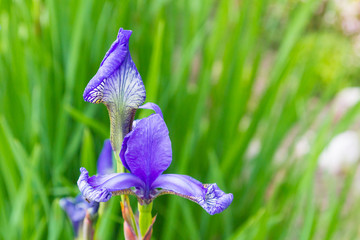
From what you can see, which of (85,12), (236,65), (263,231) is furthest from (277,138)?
(85,12)

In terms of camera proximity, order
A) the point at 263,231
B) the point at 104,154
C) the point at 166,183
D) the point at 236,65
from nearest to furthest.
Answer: the point at 166,183
the point at 104,154
the point at 263,231
the point at 236,65

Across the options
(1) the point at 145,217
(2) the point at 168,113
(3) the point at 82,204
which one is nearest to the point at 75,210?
(3) the point at 82,204

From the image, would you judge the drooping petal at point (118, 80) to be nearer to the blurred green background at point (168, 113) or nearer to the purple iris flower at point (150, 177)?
the purple iris flower at point (150, 177)

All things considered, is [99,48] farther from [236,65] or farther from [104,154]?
[104,154]

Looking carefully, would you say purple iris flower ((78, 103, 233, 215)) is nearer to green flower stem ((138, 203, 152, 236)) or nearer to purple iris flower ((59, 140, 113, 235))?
green flower stem ((138, 203, 152, 236))

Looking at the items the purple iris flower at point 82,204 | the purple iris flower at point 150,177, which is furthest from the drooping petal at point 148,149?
the purple iris flower at point 82,204
